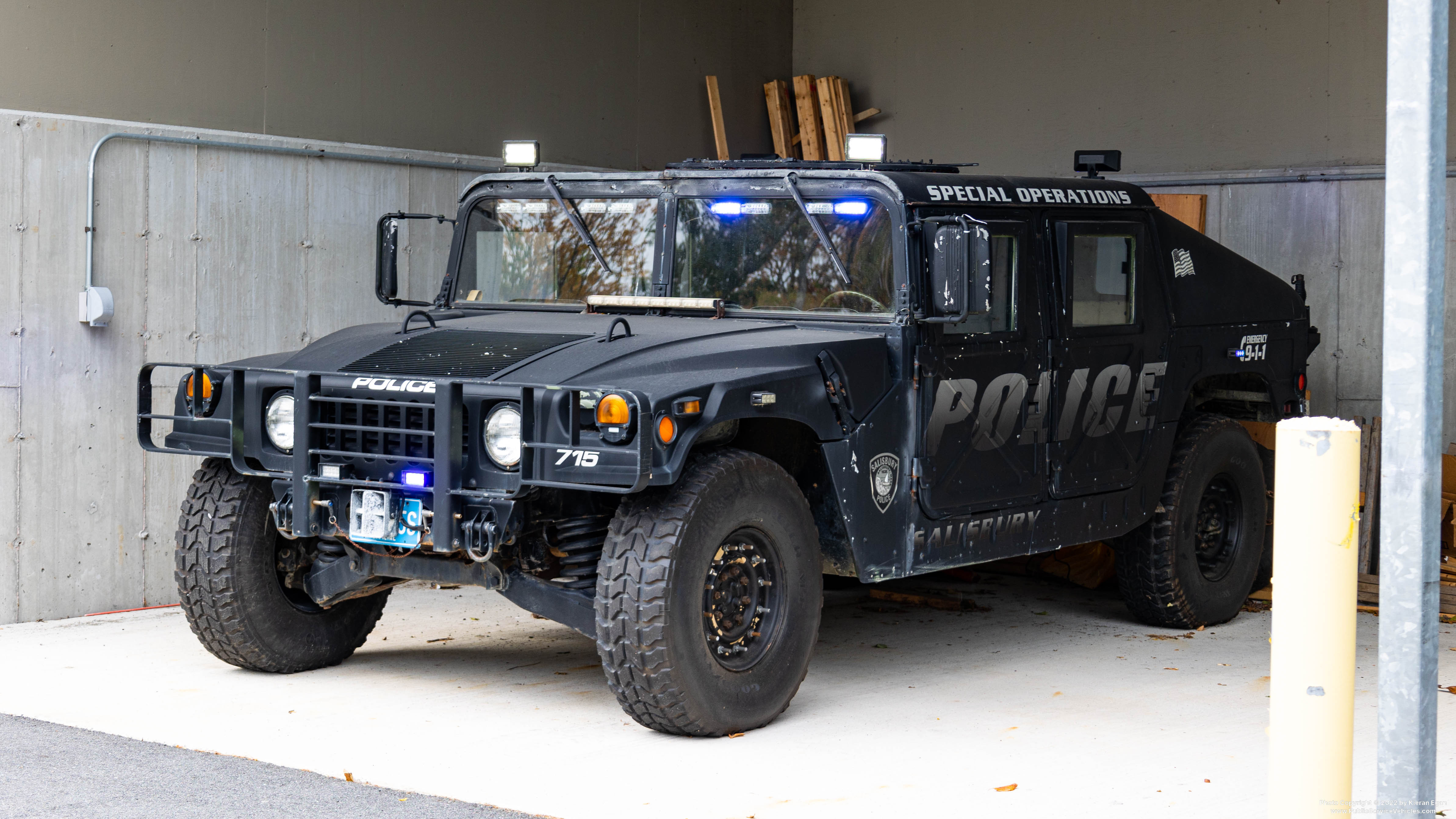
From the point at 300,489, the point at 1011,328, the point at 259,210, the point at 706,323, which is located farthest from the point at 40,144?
the point at 1011,328

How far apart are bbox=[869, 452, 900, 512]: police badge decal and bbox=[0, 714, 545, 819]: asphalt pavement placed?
6.96 ft

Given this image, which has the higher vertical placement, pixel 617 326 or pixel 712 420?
pixel 617 326

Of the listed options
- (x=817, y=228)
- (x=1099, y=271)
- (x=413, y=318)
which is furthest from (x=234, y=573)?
(x=1099, y=271)

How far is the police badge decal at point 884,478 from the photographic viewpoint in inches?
249

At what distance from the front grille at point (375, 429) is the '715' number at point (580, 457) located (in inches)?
15.1

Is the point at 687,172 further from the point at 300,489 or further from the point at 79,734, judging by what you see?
the point at 79,734

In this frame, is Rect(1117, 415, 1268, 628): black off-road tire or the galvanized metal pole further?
Rect(1117, 415, 1268, 628): black off-road tire

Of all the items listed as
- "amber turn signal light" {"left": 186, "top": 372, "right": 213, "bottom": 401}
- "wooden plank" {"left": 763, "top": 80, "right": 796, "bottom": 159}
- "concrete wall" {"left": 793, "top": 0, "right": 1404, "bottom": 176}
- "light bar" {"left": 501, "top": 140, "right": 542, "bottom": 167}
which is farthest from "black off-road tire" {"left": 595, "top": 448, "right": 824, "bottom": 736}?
"wooden plank" {"left": 763, "top": 80, "right": 796, "bottom": 159}

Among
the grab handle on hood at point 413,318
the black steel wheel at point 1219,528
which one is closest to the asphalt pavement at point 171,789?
the grab handle on hood at point 413,318

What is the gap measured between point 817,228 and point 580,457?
168 cm

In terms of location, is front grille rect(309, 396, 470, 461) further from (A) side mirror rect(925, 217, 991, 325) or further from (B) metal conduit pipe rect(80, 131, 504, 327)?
(B) metal conduit pipe rect(80, 131, 504, 327)

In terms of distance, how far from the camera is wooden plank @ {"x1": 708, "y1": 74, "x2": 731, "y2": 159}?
11867 mm

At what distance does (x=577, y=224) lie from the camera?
23.3 ft

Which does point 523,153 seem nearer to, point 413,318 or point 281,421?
point 413,318
